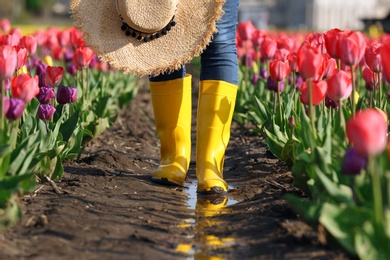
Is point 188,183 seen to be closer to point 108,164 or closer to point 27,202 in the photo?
point 108,164

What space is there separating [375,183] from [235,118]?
4.41m

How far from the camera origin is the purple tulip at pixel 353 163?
2.44 meters

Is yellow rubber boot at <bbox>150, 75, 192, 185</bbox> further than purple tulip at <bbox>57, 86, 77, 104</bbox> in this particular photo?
Yes

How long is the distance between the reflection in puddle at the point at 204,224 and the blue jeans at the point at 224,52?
553 millimetres

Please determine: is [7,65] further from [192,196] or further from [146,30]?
[192,196]

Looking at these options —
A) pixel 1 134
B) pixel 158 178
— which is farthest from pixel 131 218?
pixel 158 178

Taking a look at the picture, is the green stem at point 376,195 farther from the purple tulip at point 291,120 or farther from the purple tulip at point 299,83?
the purple tulip at point 299,83

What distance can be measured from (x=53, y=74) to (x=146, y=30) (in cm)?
50

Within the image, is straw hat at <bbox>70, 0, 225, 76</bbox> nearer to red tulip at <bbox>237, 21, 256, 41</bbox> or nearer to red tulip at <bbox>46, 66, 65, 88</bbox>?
red tulip at <bbox>46, 66, 65, 88</bbox>

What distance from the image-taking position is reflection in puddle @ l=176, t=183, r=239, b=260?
2.96 meters

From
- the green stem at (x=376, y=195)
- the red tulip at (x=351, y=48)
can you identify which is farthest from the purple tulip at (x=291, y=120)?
the green stem at (x=376, y=195)

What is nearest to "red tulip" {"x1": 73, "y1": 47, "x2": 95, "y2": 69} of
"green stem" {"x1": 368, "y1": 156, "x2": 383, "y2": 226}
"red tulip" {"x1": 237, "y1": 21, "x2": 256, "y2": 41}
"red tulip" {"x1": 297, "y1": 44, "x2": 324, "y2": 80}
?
"red tulip" {"x1": 237, "y1": 21, "x2": 256, "y2": 41}

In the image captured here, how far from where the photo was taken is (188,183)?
4379mm

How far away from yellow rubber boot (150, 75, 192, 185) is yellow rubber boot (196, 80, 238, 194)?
0.15 meters
